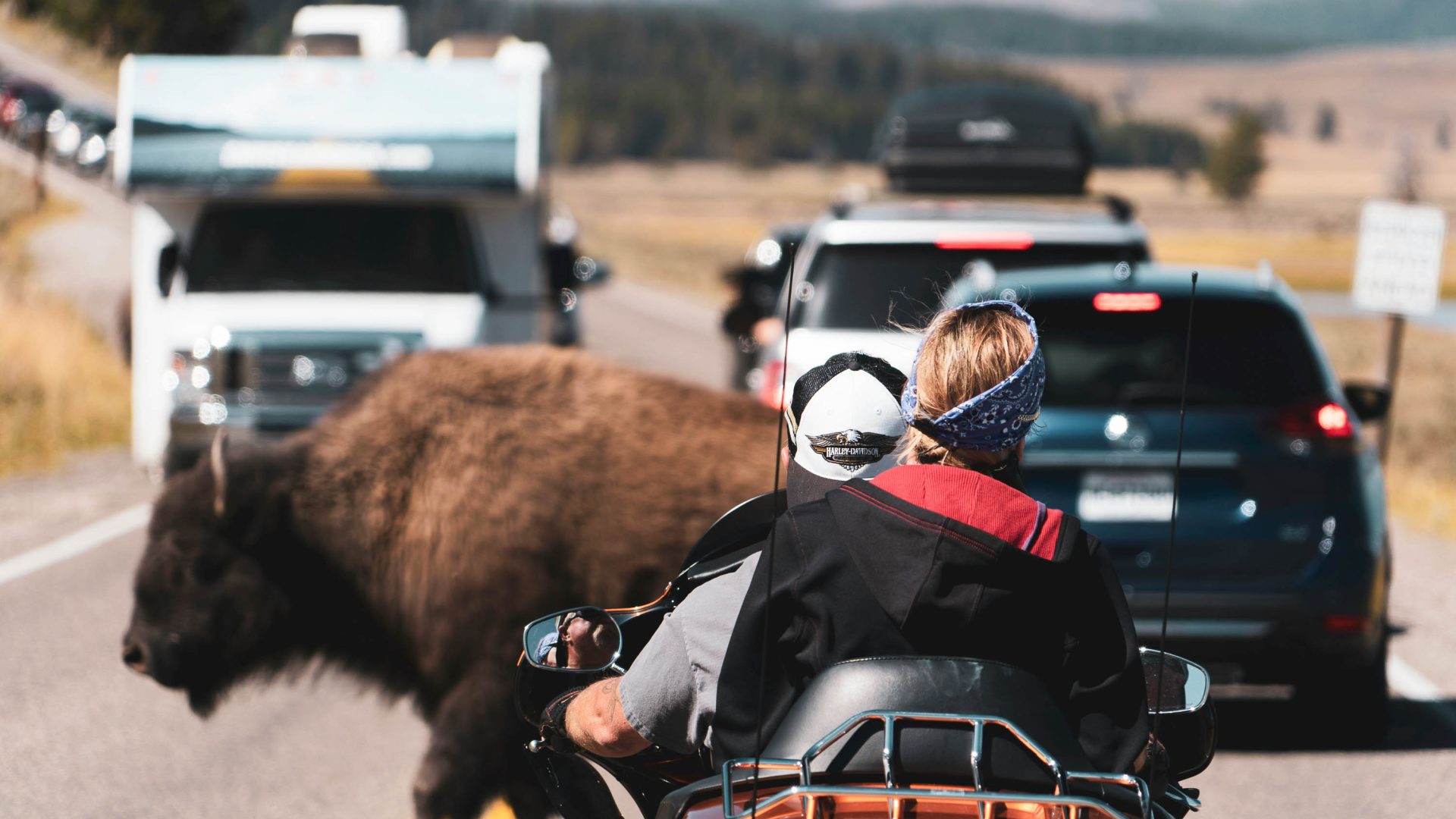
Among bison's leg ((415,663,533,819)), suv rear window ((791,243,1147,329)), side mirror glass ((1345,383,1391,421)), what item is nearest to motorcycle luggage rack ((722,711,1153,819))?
bison's leg ((415,663,533,819))

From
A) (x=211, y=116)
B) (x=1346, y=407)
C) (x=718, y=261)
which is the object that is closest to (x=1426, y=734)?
(x=1346, y=407)

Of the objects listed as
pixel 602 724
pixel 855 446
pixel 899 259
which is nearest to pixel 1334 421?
pixel 899 259

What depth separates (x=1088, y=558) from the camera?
247 centimetres

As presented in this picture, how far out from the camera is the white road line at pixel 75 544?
964 cm

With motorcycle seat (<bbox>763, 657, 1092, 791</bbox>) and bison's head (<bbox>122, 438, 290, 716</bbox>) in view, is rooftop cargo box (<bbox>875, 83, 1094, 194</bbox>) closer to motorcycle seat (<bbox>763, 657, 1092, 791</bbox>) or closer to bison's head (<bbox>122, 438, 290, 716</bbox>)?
bison's head (<bbox>122, 438, 290, 716</bbox>)

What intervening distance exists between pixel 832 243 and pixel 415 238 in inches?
191

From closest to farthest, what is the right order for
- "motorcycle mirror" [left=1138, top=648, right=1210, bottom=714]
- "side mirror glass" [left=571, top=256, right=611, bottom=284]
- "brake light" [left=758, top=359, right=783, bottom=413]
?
"motorcycle mirror" [left=1138, top=648, right=1210, bottom=714] → "brake light" [left=758, top=359, right=783, bottom=413] → "side mirror glass" [left=571, top=256, right=611, bottom=284]

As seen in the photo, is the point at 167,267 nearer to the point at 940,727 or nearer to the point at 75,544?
the point at 75,544

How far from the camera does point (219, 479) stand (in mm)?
5672

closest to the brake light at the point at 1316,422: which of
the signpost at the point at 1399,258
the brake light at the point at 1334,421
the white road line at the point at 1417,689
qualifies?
the brake light at the point at 1334,421

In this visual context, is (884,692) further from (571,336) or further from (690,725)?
(571,336)

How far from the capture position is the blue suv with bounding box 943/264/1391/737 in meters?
6.37

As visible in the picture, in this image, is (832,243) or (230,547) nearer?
(230,547)

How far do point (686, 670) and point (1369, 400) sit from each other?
5589 millimetres
